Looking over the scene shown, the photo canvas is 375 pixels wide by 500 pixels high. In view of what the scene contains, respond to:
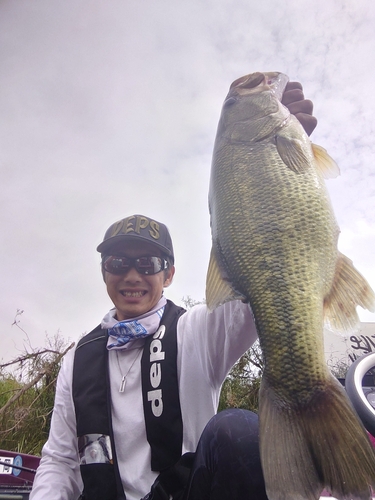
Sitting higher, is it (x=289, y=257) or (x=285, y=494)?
(x=289, y=257)

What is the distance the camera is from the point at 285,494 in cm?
115

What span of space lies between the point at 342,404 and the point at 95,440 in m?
1.62

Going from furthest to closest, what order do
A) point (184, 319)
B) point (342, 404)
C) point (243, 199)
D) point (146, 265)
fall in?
point (146, 265) < point (184, 319) < point (243, 199) < point (342, 404)

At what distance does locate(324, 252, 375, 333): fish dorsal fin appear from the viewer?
147 centimetres

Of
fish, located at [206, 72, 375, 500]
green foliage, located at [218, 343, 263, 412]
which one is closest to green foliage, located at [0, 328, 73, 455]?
green foliage, located at [218, 343, 263, 412]

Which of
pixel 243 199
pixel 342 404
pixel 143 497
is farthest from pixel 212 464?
pixel 243 199

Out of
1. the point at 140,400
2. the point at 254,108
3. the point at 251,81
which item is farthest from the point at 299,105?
the point at 140,400

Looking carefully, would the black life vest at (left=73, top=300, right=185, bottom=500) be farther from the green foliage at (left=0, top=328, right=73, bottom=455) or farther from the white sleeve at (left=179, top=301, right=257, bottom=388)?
the green foliage at (left=0, top=328, right=73, bottom=455)

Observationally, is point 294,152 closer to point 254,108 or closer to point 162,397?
point 254,108

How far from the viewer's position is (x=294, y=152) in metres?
1.74

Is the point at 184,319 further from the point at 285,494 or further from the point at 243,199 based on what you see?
the point at 285,494

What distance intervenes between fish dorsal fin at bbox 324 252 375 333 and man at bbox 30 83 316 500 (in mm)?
416

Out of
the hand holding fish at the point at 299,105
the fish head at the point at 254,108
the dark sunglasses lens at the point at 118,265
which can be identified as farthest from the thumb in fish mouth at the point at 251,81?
the dark sunglasses lens at the point at 118,265

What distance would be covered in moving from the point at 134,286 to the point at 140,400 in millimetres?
771
